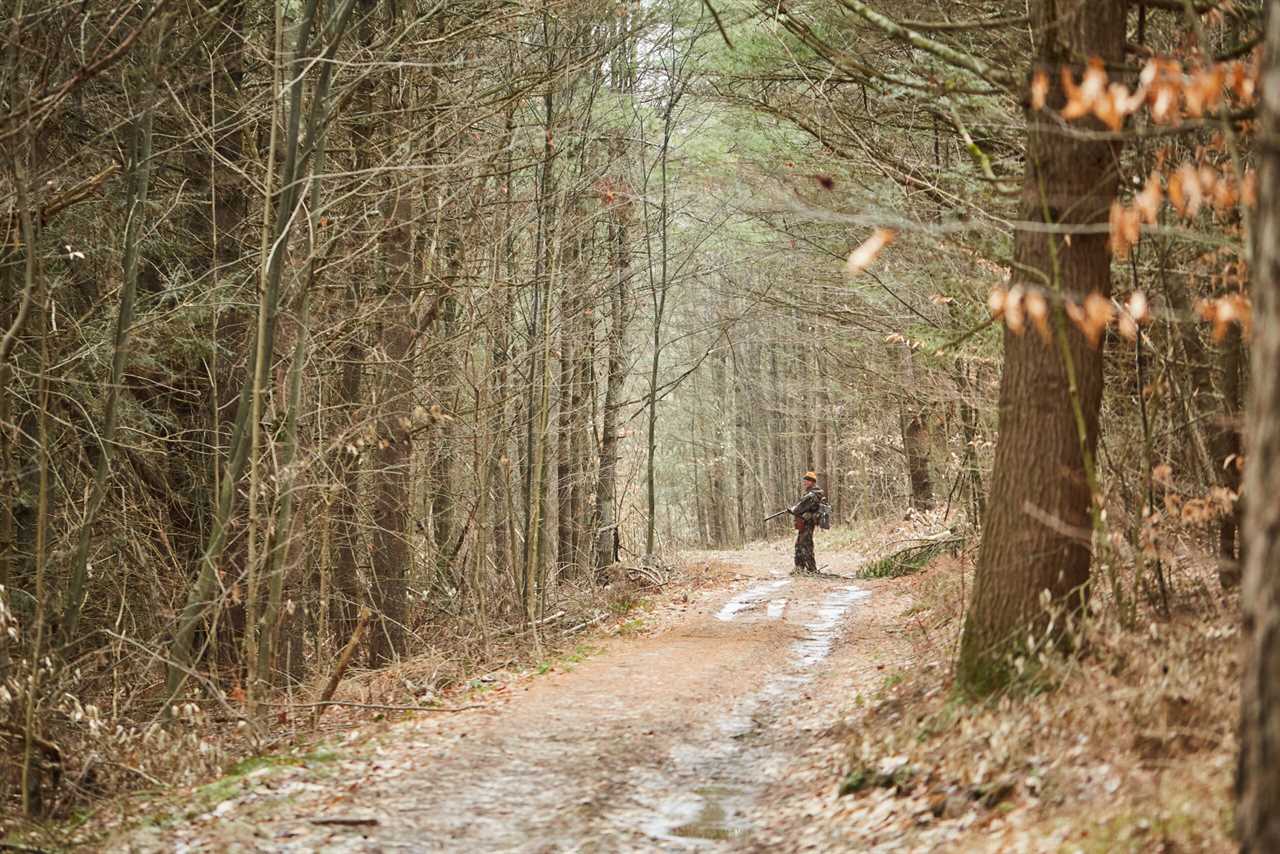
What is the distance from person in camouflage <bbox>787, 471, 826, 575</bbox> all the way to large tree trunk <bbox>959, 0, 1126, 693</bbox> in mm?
12904

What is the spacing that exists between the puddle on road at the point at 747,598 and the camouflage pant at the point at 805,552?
0.99 meters

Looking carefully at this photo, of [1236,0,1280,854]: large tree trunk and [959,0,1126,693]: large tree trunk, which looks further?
[959,0,1126,693]: large tree trunk

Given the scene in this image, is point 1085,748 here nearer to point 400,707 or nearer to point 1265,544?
point 1265,544

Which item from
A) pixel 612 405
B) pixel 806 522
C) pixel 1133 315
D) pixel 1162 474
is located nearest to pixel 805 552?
pixel 806 522

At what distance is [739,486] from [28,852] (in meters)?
34.2

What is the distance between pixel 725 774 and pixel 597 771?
932 millimetres

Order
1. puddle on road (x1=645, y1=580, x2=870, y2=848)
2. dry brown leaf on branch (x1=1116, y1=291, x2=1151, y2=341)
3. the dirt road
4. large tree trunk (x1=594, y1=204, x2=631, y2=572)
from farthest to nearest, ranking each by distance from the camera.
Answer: large tree trunk (x1=594, y1=204, x2=631, y2=572), puddle on road (x1=645, y1=580, x2=870, y2=848), the dirt road, dry brown leaf on branch (x1=1116, y1=291, x2=1151, y2=341)

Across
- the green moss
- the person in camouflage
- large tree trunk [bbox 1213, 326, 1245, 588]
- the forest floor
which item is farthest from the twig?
Result: the person in camouflage

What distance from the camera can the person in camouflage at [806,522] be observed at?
2050 centimetres

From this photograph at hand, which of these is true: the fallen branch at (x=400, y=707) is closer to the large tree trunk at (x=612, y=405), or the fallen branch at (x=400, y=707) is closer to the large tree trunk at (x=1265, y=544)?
the large tree trunk at (x=1265, y=544)

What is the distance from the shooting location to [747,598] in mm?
17641

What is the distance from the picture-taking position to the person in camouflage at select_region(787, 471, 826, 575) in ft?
67.3

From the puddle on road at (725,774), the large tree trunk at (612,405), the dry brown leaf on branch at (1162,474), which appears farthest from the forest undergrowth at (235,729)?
the dry brown leaf on branch at (1162,474)

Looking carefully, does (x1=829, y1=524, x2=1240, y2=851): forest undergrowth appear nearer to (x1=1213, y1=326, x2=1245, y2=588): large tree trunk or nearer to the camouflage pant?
(x1=1213, y1=326, x2=1245, y2=588): large tree trunk
